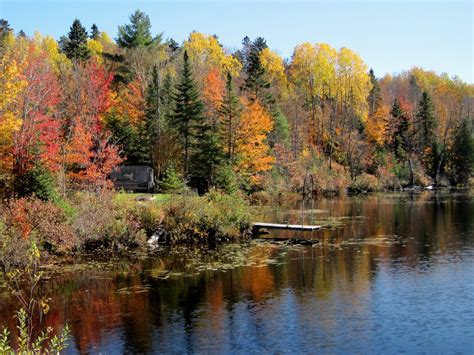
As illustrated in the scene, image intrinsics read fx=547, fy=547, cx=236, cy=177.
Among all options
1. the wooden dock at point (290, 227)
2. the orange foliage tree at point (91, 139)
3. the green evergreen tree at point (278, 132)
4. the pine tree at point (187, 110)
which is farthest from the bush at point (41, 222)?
the green evergreen tree at point (278, 132)

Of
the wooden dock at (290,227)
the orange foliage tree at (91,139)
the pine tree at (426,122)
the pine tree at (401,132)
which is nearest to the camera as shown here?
the wooden dock at (290,227)

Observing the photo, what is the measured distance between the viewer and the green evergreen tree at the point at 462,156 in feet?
262

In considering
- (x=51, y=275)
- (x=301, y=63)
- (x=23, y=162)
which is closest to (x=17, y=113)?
(x=23, y=162)

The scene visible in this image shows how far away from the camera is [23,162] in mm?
33406

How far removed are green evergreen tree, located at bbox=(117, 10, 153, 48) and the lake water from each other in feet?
148

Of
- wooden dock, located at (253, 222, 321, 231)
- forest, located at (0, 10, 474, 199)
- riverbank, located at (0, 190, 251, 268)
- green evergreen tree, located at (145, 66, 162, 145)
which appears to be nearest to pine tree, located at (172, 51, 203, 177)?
forest, located at (0, 10, 474, 199)

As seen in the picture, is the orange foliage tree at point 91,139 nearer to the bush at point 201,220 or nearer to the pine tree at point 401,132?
the bush at point 201,220

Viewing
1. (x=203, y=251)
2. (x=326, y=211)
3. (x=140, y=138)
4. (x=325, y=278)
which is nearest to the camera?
(x=325, y=278)

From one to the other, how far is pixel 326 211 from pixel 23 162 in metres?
27.2

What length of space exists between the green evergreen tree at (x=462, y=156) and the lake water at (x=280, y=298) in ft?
158

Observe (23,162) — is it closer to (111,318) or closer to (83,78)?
(111,318)

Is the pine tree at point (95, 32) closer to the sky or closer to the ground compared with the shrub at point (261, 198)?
closer to the sky

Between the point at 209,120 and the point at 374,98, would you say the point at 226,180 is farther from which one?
the point at 374,98

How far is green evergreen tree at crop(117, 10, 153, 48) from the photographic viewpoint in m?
71.8
